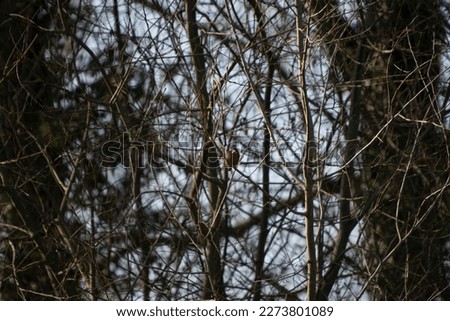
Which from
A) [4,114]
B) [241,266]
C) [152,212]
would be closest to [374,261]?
[241,266]

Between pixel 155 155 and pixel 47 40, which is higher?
pixel 47 40

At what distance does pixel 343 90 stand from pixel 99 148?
172 cm

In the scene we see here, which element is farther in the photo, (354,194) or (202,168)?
(354,194)

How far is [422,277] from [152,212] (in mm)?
1828

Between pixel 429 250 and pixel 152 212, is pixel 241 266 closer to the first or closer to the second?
pixel 152 212

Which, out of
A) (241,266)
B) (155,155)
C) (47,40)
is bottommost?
(241,266)

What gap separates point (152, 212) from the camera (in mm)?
6977

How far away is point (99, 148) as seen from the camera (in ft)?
23.3

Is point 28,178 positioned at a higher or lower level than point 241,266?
higher
